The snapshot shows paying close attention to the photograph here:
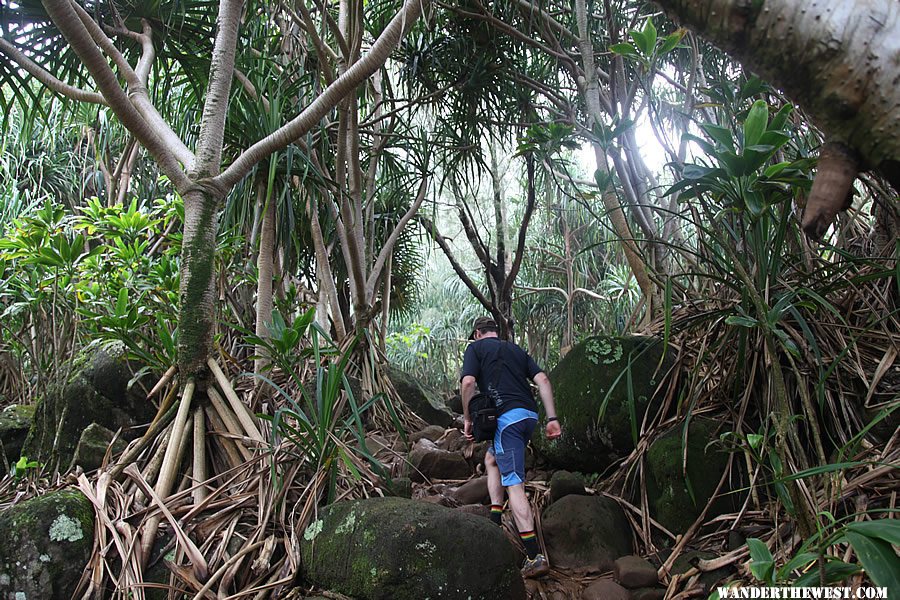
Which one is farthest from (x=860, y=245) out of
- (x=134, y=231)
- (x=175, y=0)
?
(x=175, y=0)

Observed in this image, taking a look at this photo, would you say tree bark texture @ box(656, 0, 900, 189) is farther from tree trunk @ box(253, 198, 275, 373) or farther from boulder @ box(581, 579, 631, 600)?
tree trunk @ box(253, 198, 275, 373)

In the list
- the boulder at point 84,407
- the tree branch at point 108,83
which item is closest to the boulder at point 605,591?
the boulder at point 84,407

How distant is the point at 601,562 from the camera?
211 centimetres

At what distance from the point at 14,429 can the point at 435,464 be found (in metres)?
2.25

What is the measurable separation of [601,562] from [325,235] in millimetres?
2559

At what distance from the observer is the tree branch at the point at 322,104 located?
2.26 metres

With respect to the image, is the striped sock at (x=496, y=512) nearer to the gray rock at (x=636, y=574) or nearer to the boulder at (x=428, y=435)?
the gray rock at (x=636, y=574)

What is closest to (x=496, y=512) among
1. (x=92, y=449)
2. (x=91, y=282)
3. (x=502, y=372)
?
(x=502, y=372)

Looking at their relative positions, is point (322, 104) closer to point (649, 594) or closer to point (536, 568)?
point (536, 568)

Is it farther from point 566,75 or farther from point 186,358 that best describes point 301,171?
point 566,75

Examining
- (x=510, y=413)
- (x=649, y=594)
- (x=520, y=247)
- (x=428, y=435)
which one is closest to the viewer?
(x=649, y=594)

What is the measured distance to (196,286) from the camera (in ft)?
7.25

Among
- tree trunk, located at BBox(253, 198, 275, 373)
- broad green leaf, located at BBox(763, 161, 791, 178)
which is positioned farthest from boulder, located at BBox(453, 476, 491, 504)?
broad green leaf, located at BBox(763, 161, 791, 178)

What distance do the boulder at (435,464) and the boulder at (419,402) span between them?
4.21 ft
